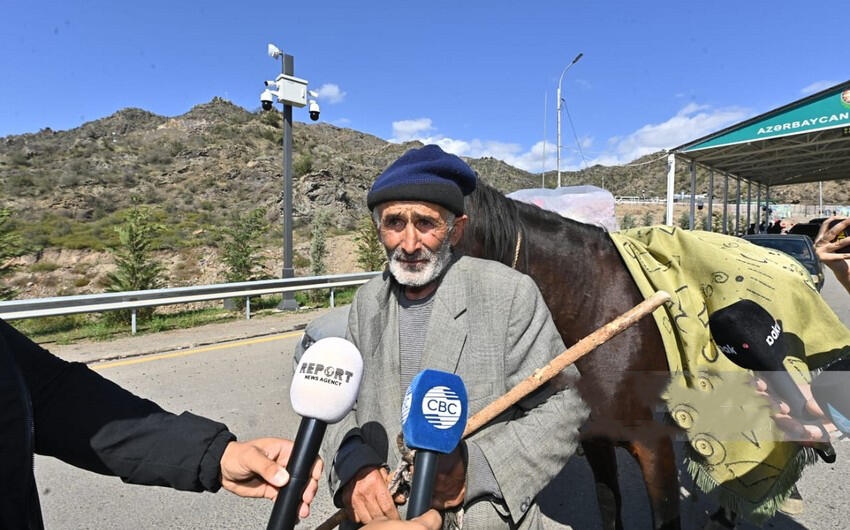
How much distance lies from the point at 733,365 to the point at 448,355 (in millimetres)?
1335

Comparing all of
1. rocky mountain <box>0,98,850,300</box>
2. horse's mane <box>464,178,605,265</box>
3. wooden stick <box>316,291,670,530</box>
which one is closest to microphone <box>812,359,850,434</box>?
wooden stick <box>316,291,670,530</box>

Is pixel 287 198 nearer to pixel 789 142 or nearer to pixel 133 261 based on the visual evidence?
pixel 133 261

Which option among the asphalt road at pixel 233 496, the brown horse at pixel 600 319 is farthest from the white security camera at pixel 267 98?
the brown horse at pixel 600 319

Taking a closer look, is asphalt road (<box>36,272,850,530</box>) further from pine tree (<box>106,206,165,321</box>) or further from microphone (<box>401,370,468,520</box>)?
pine tree (<box>106,206,165,321</box>)

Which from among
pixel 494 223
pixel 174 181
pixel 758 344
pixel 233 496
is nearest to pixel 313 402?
pixel 494 223

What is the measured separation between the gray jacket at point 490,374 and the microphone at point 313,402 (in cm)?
34

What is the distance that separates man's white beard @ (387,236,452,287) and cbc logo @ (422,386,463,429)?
0.57m

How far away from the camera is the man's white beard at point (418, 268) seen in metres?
1.50

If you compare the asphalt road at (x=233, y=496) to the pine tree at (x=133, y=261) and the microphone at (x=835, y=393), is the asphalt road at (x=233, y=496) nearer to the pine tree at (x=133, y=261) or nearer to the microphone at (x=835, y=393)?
the microphone at (x=835, y=393)

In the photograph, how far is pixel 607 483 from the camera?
2.55 m

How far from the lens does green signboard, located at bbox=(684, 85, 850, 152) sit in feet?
47.1

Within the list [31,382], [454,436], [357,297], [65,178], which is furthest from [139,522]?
[65,178]

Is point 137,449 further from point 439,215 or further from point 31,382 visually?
point 439,215

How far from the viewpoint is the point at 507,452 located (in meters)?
1.26
